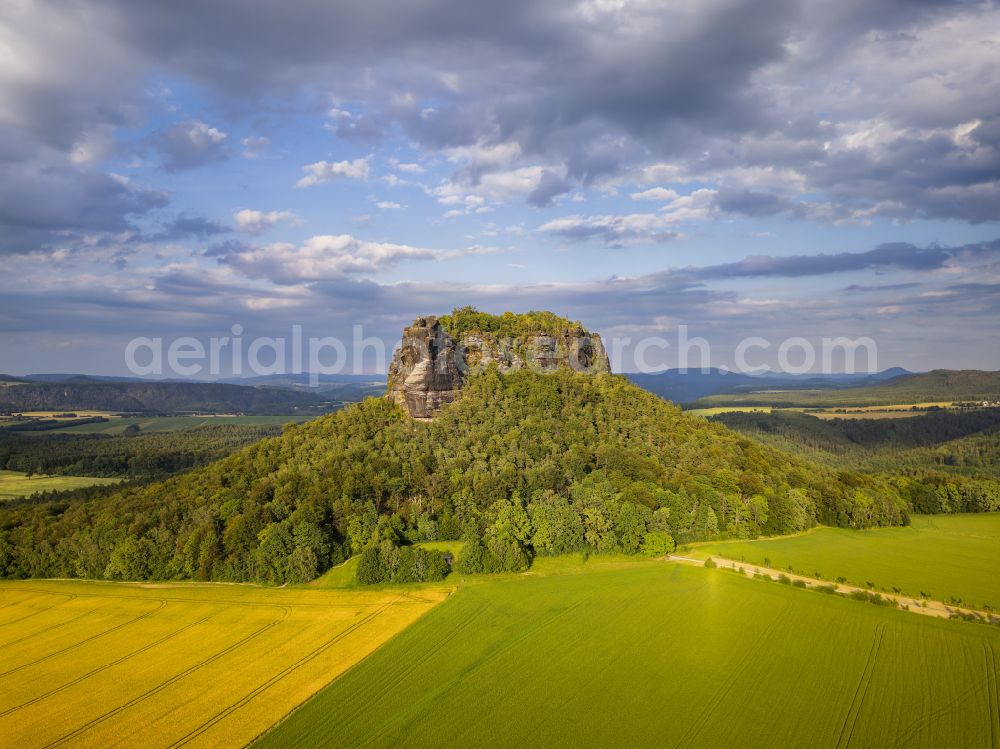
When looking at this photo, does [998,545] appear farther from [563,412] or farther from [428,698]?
[428,698]

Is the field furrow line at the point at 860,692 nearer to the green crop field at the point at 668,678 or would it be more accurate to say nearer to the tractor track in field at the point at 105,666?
the green crop field at the point at 668,678

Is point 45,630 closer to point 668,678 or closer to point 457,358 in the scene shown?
point 668,678

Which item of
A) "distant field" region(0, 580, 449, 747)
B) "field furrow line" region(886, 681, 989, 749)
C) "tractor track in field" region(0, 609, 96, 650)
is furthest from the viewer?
"tractor track in field" region(0, 609, 96, 650)

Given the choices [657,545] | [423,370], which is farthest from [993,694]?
[423,370]

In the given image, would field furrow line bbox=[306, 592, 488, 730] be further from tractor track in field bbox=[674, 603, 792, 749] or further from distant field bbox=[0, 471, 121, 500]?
distant field bbox=[0, 471, 121, 500]

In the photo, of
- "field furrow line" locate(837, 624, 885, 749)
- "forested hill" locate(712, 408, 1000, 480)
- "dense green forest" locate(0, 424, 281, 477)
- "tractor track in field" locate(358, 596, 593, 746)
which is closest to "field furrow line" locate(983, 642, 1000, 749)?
"field furrow line" locate(837, 624, 885, 749)

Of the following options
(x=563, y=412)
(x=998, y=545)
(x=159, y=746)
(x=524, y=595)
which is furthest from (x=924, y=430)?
(x=159, y=746)

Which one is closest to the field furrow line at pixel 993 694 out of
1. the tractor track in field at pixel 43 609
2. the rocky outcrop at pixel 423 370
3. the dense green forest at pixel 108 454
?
the rocky outcrop at pixel 423 370
